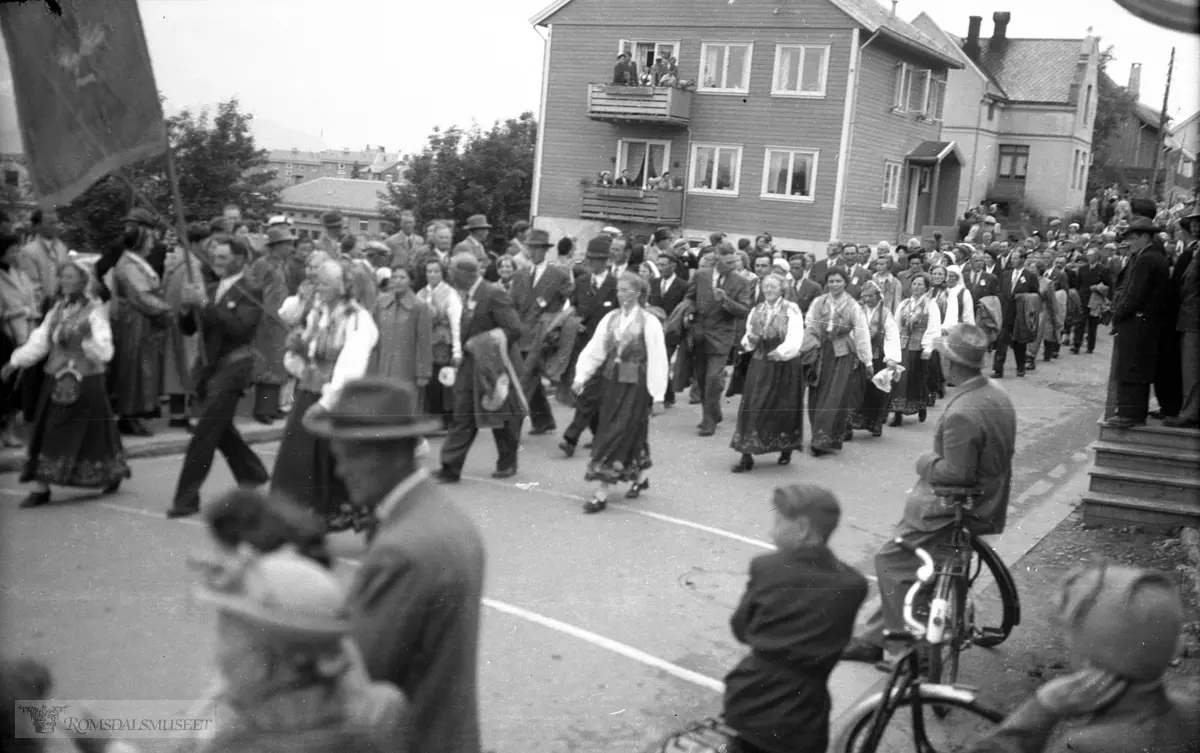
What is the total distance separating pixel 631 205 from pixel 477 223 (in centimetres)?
26

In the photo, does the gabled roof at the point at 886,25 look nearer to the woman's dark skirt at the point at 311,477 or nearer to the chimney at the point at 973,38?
the chimney at the point at 973,38

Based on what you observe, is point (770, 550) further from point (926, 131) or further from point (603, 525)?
point (926, 131)

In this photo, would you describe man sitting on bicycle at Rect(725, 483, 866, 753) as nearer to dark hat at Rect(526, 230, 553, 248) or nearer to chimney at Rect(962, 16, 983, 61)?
dark hat at Rect(526, 230, 553, 248)

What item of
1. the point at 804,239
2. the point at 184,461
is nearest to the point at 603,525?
the point at 804,239

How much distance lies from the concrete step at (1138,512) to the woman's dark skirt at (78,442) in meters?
2.38

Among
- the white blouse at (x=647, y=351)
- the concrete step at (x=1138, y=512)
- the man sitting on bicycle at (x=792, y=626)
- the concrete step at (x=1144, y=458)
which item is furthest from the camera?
the white blouse at (x=647, y=351)

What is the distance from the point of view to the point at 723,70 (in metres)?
1.93

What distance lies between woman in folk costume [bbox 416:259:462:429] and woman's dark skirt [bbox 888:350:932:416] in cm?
107

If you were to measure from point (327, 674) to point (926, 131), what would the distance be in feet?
4.20

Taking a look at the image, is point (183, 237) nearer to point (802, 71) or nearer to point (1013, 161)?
point (802, 71)

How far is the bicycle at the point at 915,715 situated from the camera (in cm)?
265

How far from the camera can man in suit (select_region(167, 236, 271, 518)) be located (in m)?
1.72

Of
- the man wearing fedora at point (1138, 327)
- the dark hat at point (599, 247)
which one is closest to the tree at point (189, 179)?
the dark hat at point (599, 247)

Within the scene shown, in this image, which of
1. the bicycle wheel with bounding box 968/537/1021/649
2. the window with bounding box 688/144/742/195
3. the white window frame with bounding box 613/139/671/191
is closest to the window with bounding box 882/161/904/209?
the window with bounding box 688/144/742/195
